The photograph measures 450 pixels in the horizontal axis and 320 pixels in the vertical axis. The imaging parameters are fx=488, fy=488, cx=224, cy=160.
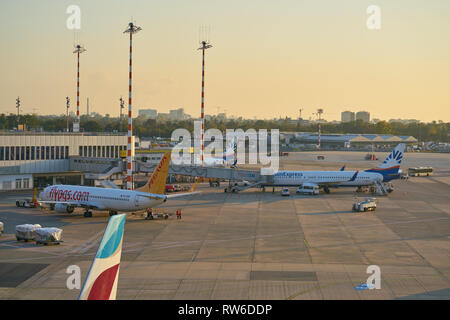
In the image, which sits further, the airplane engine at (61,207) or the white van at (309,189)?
the white van at (309,189)

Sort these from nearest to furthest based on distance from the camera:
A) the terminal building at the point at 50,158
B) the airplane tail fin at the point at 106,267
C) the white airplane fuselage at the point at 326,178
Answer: the airplane tail fin at the point at 106,267, the terminal building at the point at 50,158, the white airplane fuselage at the point at 326,178

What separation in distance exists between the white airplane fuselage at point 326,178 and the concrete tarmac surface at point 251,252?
11.6 metres

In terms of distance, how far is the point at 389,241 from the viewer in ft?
156

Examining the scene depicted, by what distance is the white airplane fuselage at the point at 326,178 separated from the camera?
273 feet

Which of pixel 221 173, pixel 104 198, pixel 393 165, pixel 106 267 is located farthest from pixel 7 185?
pixel 106 267

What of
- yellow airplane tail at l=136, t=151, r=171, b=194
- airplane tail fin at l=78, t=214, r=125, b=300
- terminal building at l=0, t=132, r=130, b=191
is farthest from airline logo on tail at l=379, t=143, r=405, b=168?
airplane tail fin at l=78, t=214, r=125, b=300

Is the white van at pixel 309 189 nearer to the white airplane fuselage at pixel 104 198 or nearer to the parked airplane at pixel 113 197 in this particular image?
the parked airplane at pixel 113 197

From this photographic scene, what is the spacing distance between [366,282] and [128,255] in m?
19.2

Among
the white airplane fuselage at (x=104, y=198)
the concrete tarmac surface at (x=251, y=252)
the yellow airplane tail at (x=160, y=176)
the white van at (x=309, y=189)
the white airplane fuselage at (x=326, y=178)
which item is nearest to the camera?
the concrete tarmac surface at (x=251, y=252)

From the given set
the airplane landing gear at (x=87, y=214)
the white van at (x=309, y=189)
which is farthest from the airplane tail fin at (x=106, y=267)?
the white van at (x=309, y=189)

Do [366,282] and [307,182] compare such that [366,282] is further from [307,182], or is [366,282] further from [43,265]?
[307,182]

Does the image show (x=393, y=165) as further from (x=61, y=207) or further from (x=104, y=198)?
(x=61, y=207)

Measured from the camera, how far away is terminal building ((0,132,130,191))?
264 feet
